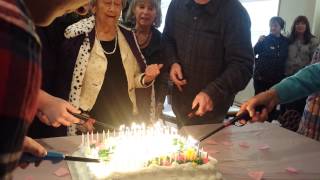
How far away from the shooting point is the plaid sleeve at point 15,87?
0.50 m

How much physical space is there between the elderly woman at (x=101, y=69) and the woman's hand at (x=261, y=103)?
676 mm

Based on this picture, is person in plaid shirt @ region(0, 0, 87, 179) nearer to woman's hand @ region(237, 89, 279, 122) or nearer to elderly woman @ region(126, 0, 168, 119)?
woman's hand @ region(237, 89, 279, 122)

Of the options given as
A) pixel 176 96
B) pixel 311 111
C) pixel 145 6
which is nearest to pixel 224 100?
pixel 176 96

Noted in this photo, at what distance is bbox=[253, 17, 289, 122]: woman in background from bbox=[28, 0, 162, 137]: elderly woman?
394cm

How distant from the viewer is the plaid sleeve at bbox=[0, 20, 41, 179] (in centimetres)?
50

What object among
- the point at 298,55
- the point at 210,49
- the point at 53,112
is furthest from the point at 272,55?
the point at 53,112

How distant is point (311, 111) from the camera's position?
245 centimetres

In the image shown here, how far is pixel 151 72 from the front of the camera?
2.40 meters

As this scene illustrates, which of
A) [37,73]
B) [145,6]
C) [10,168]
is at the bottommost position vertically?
[10,168]

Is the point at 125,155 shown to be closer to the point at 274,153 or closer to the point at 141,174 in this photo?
the point at 141,174

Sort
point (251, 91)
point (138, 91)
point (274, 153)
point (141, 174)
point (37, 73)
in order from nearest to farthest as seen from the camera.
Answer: point (37, 73), point (141, 174), point (274, 153), point (138, 91), point (251, 91)

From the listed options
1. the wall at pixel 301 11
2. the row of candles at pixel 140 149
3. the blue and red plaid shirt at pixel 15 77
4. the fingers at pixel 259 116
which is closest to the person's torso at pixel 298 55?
the wall at pixel 301 11

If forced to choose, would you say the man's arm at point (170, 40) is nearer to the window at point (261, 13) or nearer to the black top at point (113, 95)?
the black top at point (113, 95)

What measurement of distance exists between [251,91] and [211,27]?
521 cm
